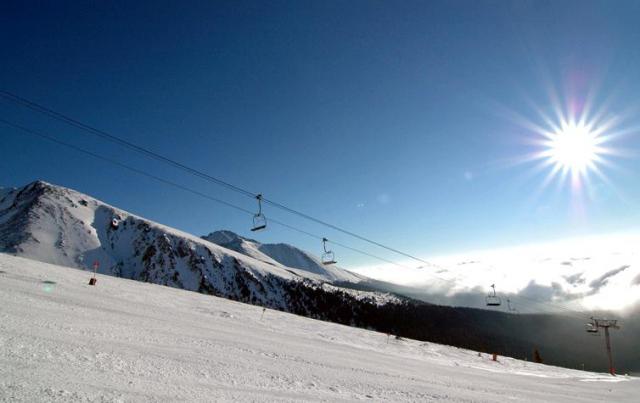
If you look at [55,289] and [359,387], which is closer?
[359,387]

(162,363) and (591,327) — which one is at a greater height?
(591,327)

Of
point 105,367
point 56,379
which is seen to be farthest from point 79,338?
point 56,379

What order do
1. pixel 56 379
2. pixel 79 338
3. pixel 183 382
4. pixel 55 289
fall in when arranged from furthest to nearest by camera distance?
pixel 55 289, pixel 79 338, pixel 183 382, pixel 56 379

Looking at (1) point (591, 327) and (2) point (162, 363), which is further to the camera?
(1) point (591, 327)

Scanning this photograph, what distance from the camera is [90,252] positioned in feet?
632

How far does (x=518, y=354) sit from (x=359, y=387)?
21304 cm

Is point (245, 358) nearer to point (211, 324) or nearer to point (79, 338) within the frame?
point (79, 338)

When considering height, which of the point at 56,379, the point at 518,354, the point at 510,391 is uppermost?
the point at 518,354

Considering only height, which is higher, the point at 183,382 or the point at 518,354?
the point at 518,354

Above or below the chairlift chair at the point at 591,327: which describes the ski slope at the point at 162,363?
below

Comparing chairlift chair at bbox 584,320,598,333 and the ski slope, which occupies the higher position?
chairlift chair at bbox 584,320,598,333

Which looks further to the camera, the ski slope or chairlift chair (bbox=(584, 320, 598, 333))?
chairlift chair (bbox=(584, 320, 598, 333))

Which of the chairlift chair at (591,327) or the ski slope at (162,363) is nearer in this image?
the ski slope at (162,363)

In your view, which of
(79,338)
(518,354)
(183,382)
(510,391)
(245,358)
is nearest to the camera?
(183,382)
